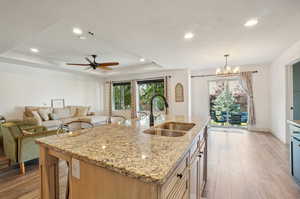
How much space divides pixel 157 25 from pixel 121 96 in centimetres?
560

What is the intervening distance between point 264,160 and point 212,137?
1.67m

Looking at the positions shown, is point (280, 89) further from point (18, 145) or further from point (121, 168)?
point (18, 145)

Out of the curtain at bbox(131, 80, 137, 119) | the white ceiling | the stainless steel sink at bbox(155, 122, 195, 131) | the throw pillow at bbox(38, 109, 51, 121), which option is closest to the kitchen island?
the stainless steel sink at bbox(155, 122, 195, 131)

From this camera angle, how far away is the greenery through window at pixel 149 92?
21.2 ft

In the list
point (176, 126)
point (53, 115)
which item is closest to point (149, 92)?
point (53, 115)

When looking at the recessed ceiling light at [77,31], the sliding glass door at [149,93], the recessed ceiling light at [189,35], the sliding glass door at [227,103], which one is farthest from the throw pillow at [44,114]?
the sliding glass door at [227,103]

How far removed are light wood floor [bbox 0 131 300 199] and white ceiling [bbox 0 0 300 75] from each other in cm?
245

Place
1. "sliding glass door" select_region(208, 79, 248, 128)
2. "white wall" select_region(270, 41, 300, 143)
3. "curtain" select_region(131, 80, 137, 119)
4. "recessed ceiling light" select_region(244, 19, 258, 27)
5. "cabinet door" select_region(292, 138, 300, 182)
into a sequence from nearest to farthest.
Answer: "cabinet door" select_region(292, 138, 300, 182), "recessed ceiling light" select_region(244, 19, 258, 27), "white wall" select_region(270, 41, 300, 143), "sliding glass door" select_region(208, 79, 248, 128), "curtain" select_region(131, 80, 137, 119)

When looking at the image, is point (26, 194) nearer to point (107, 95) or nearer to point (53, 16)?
point (53, 16)

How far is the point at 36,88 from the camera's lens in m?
5.23

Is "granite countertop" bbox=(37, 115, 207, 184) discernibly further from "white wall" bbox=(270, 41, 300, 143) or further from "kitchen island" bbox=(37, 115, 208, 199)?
"white wall" bbox=(270, 41, 300, 143)

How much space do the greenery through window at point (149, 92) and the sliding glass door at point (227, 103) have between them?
2.16m

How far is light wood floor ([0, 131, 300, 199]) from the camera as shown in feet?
5.97

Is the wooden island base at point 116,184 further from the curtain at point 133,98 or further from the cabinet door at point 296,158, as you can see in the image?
the curtain at point 133,98
